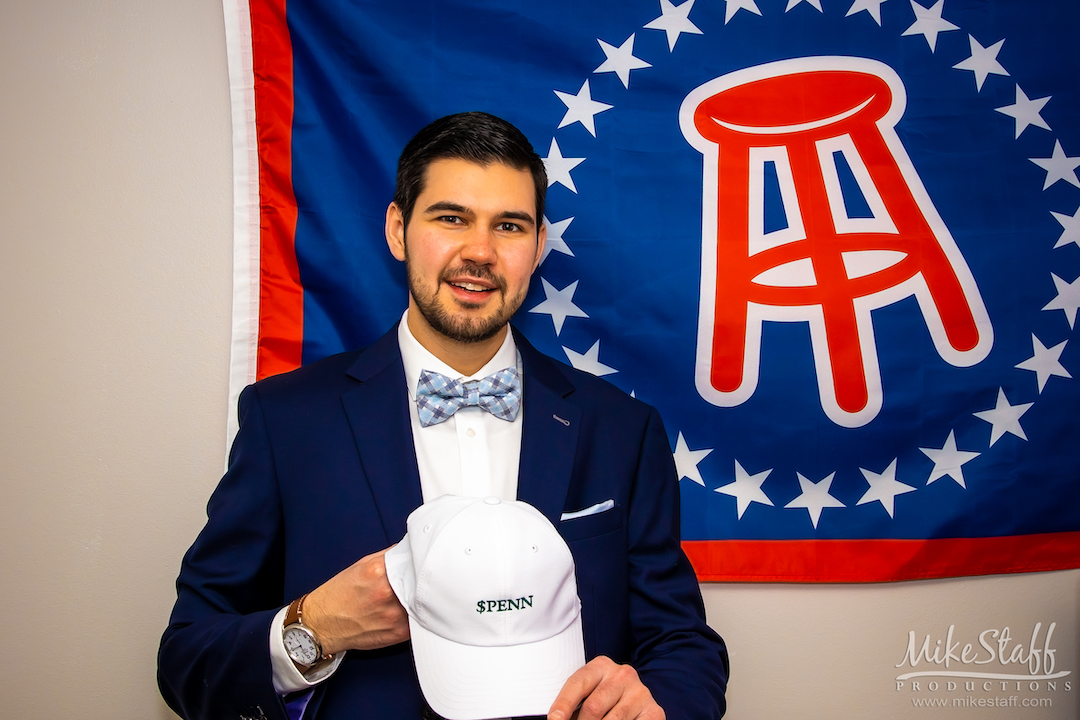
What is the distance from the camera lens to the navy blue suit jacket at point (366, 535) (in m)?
1.21

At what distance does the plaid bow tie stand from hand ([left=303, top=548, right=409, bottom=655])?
0.32 metres

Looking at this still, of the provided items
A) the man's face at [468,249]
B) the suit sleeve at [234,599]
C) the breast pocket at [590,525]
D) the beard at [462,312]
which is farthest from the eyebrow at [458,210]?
the breast pocket at [590,525]

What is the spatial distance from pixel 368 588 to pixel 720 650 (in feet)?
2.32

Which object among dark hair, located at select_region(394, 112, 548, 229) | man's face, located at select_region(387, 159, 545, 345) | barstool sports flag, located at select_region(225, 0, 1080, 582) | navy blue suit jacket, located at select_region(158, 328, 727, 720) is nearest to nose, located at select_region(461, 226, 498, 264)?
man's face, located at select_region(387, 159, 545, 345)

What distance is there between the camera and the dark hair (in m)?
1.41

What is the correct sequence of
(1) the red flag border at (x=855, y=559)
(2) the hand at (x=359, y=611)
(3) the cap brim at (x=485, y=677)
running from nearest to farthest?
(3) the cap brim at (x=485, y=677)
(2) the hand at (x=359, y=611)
(1) the red flag border at (x=855, y=559)

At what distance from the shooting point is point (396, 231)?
1.52 meters

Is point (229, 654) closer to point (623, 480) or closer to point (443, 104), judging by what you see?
point (623, 480)

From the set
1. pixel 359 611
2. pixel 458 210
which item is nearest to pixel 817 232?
pixel 458 210

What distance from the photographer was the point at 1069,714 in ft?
6.08

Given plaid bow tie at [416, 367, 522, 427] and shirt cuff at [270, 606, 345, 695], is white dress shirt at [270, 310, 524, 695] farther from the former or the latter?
shirt cuff at [270, 606, 345, 695]

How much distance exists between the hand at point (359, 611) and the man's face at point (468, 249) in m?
0.48

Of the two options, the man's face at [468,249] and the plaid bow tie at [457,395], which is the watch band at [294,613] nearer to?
the plaid bow tie at [457,395]

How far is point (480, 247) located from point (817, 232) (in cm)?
86
